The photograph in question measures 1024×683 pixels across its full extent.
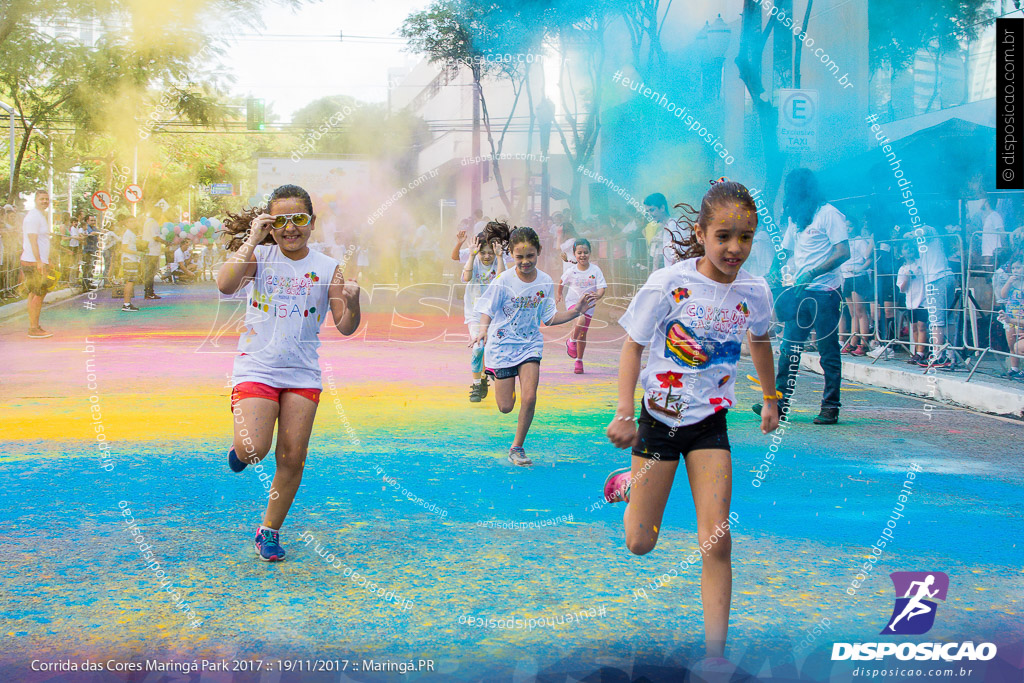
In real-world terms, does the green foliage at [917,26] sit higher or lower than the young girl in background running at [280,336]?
higher

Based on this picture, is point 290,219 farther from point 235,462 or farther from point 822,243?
point 822,243

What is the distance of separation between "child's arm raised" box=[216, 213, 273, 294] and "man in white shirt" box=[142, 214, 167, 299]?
1650 centimetres

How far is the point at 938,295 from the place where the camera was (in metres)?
10.0

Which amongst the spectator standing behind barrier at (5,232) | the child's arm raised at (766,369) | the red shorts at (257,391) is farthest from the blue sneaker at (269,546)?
the spectator standing behind barrier at (5,232)

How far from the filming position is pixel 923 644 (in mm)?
3285

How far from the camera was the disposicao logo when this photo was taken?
3.19 m

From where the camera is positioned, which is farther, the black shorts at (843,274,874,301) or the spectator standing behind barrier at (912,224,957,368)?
the black shorts at (843,274,874,301)

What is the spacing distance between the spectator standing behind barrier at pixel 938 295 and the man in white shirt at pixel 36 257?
1066cm

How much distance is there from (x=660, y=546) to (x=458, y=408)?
14.3 feet

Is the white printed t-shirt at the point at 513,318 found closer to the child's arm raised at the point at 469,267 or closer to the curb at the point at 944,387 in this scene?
the child's arm raised at the point at 469,267

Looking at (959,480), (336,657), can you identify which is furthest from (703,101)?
(336,657)

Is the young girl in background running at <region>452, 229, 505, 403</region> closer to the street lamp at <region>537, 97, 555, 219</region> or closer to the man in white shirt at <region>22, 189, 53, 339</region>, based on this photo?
the man in white shirt at <region>22, 189, 53, 339</region>

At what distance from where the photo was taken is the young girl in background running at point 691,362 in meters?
3.21

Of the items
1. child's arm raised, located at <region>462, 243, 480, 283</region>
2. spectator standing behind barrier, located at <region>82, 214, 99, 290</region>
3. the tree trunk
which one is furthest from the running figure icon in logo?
spectator standing behind barrier, located at <region>82, 214, 99, 290</region>
